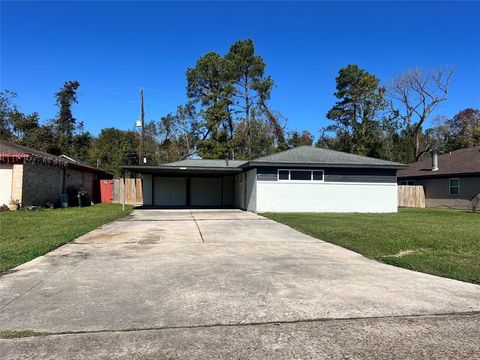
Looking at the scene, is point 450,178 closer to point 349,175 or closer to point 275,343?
point 349,175


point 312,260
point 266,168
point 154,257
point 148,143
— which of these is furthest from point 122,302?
point 148,143

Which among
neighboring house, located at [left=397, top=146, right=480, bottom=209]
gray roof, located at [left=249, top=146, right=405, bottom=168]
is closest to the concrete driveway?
gray roof, located at [left=249, top=146, right=405, bottom=168]

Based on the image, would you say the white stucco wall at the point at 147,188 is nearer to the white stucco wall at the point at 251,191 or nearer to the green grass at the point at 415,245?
the white stucco wall at the point at 251,191

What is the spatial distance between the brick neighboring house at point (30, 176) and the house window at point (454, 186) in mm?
24067

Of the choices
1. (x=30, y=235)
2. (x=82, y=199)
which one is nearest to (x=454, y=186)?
(x=82, y=199)

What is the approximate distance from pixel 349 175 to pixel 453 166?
10.2 meters

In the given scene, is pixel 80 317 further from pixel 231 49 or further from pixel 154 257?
pixel 231 49

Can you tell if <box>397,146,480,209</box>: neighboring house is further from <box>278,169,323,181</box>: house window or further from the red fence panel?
the red fence panel

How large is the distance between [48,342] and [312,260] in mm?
5372

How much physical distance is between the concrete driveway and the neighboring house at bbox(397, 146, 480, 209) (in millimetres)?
19675

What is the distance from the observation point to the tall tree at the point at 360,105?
141 ft

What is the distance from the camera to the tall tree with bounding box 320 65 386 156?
141ft

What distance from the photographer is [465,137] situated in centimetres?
4875

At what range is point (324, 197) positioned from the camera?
20.9 m
